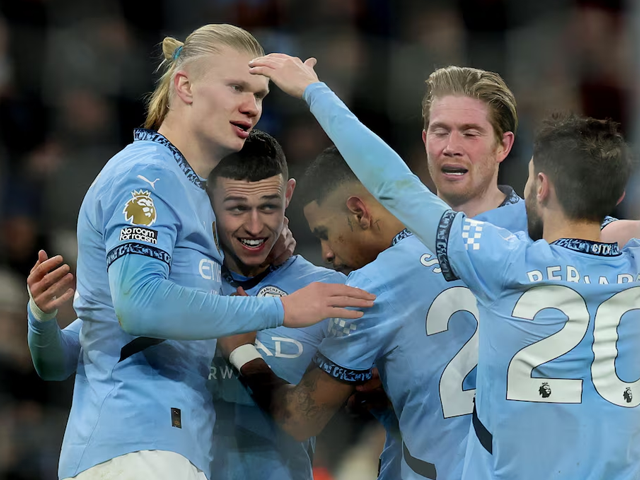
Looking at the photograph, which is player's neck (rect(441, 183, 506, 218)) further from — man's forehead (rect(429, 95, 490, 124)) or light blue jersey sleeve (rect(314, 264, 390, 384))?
light blue jersey sleeve (rect(314, 264, 390, 384))

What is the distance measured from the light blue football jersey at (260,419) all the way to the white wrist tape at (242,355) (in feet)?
0.30

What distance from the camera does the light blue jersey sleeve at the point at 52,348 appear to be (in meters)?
2.35

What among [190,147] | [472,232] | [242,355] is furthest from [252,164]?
[472,232]

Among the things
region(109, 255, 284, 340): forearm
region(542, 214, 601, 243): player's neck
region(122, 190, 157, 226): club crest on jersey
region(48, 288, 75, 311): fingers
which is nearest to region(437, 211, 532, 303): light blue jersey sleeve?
region(542, 214, 601, 243): player's neck

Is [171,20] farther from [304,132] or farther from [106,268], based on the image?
[106,268]

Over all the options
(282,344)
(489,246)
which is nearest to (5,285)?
(282,344)

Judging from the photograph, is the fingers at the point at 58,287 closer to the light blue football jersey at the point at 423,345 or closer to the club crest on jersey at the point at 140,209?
the club crest on jersey at the point at 140,209

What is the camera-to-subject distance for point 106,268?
2119 millimetres

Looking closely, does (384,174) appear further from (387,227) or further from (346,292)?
(387,227)

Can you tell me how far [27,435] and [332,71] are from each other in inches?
84.7

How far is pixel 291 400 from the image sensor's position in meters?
2.49

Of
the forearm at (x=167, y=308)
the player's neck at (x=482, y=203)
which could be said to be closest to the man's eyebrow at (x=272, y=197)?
the player's neck at (x=482, y=203)

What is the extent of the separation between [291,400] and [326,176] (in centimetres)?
73

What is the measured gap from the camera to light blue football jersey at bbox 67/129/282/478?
1955mm
